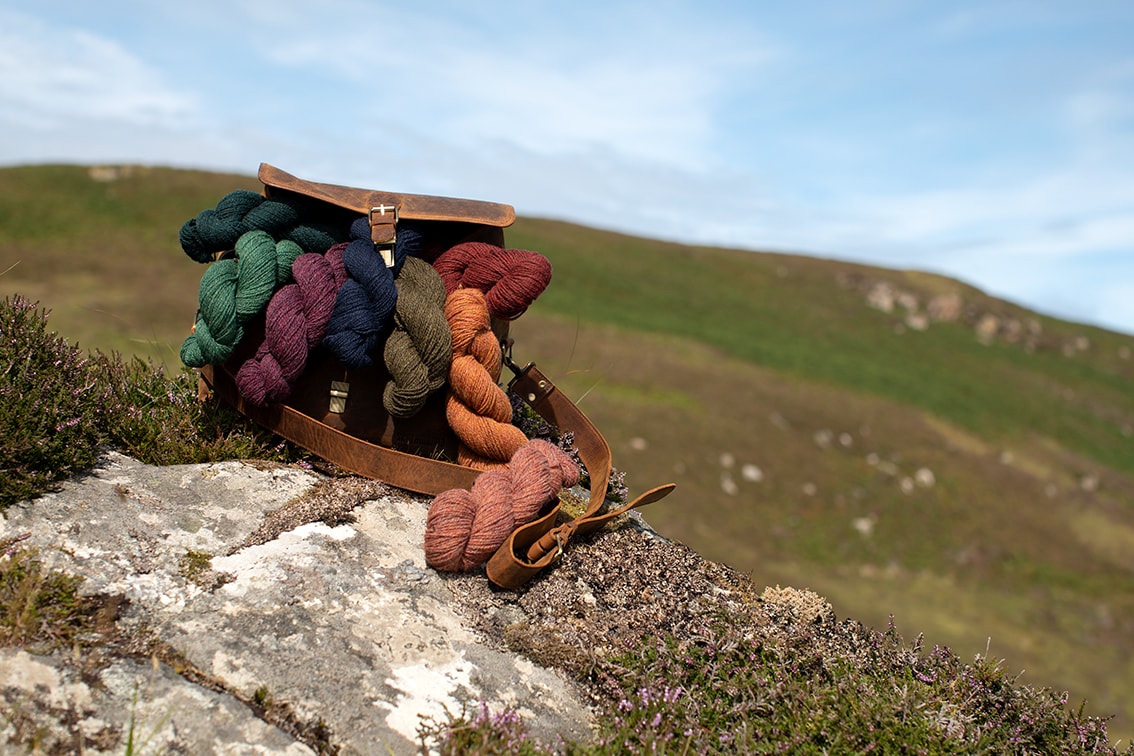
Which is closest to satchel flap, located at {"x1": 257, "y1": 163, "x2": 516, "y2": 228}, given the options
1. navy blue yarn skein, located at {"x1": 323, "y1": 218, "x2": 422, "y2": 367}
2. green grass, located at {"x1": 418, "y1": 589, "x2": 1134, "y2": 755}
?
navy blue yarn skein, located at {"x1": 323, "y1": 218, "x2": 422, "y2": 367}

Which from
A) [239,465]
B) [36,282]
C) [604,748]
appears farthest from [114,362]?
[36,282]

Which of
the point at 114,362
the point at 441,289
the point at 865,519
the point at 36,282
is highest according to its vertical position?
the point at 441,289

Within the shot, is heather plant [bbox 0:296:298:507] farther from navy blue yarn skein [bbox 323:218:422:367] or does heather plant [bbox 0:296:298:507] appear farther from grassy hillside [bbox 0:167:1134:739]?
grassy hillside [bbox 0:167:1134:739]

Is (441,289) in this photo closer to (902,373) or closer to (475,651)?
(475,651)

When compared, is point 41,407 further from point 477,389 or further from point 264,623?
point 477,389

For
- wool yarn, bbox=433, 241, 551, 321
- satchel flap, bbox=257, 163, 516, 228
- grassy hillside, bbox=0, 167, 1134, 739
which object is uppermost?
satchel flap, bbox=257, 163, 516, 228

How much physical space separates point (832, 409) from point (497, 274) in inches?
1130

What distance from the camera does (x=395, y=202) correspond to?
4629 mm

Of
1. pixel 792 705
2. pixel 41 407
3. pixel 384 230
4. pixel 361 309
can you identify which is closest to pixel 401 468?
pixel 361 309

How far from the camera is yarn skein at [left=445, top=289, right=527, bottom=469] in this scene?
4.44 metres

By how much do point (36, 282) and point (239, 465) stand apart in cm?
2851

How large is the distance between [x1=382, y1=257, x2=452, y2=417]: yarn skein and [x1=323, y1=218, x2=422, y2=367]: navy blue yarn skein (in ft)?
0.25

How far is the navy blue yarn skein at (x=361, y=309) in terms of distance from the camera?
4.26m

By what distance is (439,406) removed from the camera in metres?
4.78
